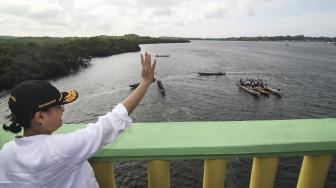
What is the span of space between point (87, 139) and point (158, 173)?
84cm

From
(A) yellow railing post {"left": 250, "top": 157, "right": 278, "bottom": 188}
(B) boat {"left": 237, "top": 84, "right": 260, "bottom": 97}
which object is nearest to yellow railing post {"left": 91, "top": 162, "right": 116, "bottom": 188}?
(A) yellow railing post {"left": 250, "top": 157, "right": 278, "bottom": 188}

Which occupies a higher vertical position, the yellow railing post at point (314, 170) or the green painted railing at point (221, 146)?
the green painted railing at point (221, 146)

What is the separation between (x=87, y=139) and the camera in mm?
1577

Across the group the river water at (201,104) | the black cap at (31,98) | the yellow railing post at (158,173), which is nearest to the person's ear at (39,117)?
the black cap at (31,98)

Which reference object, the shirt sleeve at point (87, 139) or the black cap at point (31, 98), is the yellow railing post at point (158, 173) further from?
the black cap at point (31, 98)

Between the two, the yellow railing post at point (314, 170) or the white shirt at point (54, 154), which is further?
the yellow railing post at point (314, 170)

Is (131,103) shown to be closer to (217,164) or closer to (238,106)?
(217,164)

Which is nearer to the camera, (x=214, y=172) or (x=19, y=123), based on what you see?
(x=19, y=123)

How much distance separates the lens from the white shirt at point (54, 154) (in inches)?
61.9

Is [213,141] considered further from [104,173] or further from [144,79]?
[104,173]

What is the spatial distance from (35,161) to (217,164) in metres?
1.26

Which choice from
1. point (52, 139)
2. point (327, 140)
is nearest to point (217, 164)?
point (327, 140)

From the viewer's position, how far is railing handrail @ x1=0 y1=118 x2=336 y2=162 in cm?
205

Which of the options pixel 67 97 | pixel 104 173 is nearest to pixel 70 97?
pixel 67 97
